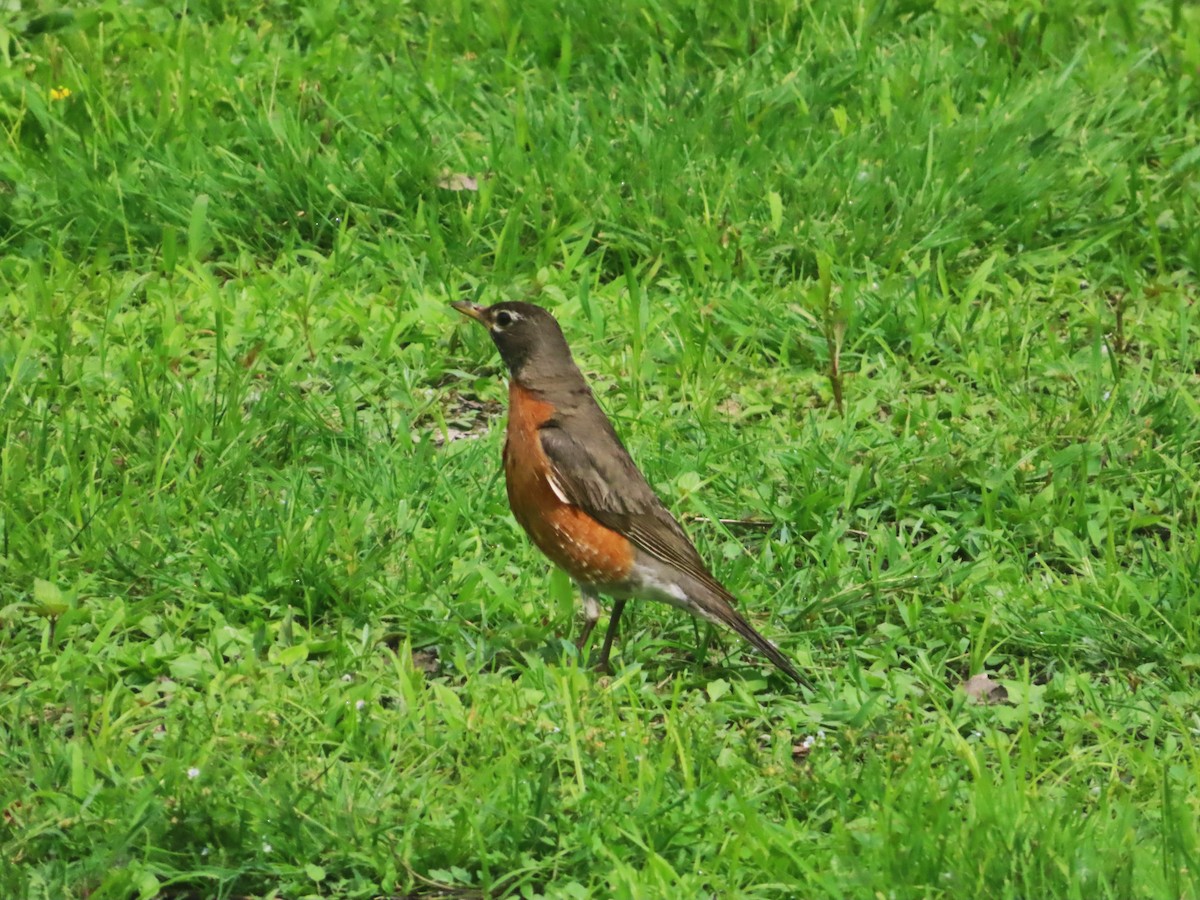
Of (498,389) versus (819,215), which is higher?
(819,215)

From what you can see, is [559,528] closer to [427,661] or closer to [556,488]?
[556,488]

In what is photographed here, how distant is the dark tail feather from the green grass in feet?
0.35

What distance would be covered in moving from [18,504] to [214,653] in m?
0.92

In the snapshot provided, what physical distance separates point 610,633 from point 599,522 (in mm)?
329

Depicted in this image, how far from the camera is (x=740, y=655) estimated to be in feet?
17.6

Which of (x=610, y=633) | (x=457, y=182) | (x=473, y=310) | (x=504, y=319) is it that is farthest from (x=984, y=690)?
(x=457, y=182)

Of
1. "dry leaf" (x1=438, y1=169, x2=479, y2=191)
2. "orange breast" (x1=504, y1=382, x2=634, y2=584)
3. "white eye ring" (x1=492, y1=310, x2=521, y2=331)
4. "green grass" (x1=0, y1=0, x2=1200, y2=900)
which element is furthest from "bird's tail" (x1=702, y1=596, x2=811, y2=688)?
"dry leaf" (x1=438, y1=169, x2=479, y2=191)

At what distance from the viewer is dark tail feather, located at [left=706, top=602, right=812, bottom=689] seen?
506 centimetres

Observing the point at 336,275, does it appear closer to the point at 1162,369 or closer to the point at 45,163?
the point at 45,163

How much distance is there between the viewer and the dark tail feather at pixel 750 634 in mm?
5062

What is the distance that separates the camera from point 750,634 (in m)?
5.06

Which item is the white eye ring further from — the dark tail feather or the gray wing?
the dark tail feather

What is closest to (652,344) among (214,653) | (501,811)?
(214,653)

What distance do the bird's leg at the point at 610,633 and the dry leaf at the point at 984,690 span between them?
1022mm
